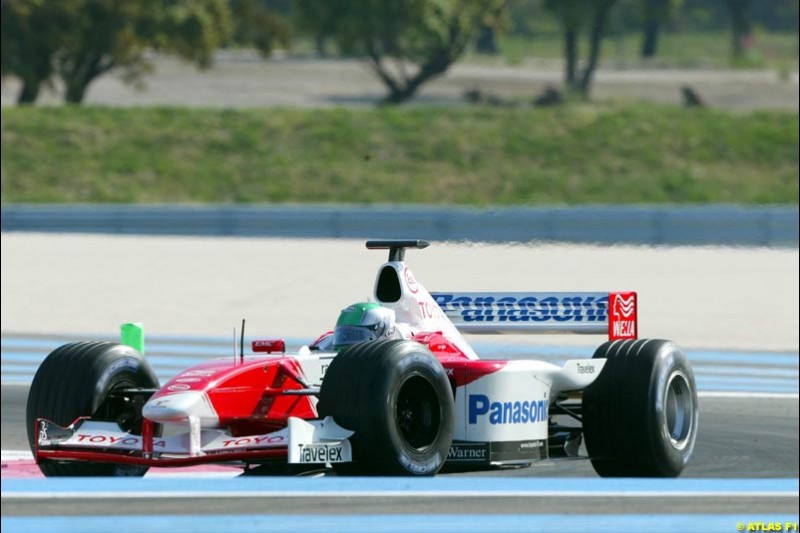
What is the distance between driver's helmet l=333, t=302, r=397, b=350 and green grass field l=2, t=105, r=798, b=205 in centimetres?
1899

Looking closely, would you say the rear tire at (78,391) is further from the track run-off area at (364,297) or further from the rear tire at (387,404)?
the rear tire at (387,404)

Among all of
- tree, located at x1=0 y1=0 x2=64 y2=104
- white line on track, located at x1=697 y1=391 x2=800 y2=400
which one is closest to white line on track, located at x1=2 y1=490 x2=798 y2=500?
white line on track, located at x1=697 y1=391 x2=800 y2=400

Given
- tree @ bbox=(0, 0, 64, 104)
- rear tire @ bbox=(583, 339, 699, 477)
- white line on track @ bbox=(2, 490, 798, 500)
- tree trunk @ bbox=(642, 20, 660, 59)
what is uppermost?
tree trunk @ bbox=(642, 20, 660, 59)

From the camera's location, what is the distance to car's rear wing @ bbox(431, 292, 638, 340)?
24.2 feet

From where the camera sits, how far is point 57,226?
22.2m

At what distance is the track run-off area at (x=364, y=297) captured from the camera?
5.46 metres

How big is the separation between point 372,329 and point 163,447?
43.8 inches

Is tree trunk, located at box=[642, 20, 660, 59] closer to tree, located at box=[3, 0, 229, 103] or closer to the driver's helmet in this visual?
tree, located at box=[3, 0, 229, 103]

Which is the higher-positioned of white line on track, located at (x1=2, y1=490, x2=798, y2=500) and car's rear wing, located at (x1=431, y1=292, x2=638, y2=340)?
car's rear wing, located at (x1=431, y1=292, x2=638, y2=340)

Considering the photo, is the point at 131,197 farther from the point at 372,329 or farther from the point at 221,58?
the point at 221,58

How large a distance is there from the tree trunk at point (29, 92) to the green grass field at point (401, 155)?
2.61 meters

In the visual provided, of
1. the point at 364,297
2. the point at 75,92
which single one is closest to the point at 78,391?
the point at 364,297

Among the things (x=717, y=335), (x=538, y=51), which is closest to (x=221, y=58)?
(x=538, y=51)

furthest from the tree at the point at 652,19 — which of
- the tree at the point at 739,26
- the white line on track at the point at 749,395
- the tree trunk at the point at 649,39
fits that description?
the white line on track at the point at 749,395
